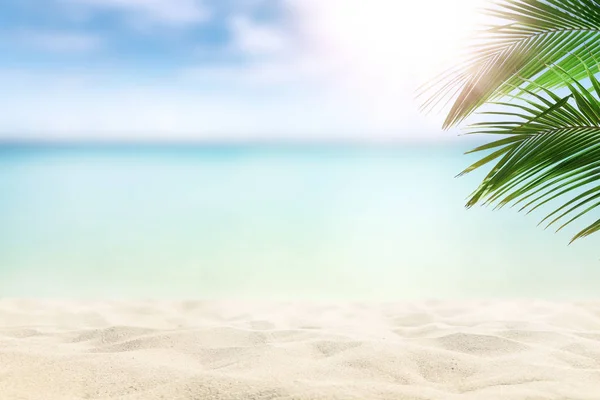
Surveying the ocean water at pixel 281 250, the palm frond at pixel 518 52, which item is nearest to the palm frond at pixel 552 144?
the palm frond at pixel 518 52

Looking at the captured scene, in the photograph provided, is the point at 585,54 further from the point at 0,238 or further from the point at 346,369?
the point at 0,238

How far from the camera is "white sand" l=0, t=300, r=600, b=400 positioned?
1.76 m

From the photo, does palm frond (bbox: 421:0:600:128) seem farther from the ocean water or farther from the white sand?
the ocean water

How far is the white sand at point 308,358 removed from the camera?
5.78 ft

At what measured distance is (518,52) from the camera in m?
2.00

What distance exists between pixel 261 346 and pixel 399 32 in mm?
1356

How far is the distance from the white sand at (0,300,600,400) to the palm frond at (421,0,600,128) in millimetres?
877

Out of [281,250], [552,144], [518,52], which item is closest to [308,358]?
[552,144]

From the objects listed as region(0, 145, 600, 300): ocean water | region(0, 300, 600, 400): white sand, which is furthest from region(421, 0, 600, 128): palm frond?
region(0, 145, 600, 300): ocean water

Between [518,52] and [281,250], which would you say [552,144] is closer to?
[518,52]

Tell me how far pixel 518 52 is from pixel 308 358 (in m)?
1.31

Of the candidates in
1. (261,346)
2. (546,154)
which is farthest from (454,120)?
(261,346)

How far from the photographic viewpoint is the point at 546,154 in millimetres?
1648

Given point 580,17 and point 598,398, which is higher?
point 580,17
